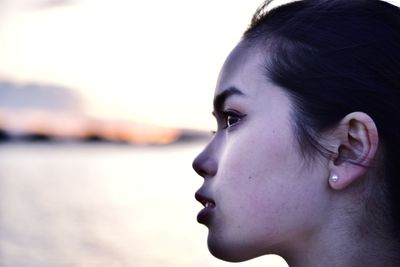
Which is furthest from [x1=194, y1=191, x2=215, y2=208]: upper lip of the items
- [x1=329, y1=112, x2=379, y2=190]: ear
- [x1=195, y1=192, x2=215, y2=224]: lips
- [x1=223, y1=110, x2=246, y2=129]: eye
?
[x1=329, y1=112, x2=379, y2=190]: ear

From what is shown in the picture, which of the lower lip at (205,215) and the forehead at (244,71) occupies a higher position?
the forehead at (244,71)

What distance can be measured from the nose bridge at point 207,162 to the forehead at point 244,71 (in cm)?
15

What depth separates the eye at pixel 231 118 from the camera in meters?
1.61

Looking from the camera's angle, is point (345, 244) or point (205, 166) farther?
point (205, 166)

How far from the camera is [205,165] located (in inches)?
65.1

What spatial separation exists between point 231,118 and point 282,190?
0.22 meters

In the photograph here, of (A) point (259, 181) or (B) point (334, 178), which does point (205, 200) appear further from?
(B) point (334, 178)

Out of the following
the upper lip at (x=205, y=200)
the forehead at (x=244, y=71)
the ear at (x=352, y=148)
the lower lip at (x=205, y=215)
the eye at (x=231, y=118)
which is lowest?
the lower lip at (x=205, y=215)

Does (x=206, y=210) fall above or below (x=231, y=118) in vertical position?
below

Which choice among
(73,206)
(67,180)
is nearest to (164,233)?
(73,206)

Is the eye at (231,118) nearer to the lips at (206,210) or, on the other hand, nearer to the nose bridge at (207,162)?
the nose bridge at (207,162)

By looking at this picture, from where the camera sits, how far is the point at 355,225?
156cm

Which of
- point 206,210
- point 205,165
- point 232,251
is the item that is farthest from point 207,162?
point 232,251

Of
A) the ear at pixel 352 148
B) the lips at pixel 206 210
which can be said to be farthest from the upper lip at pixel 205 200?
the ear at pixel 352 148
